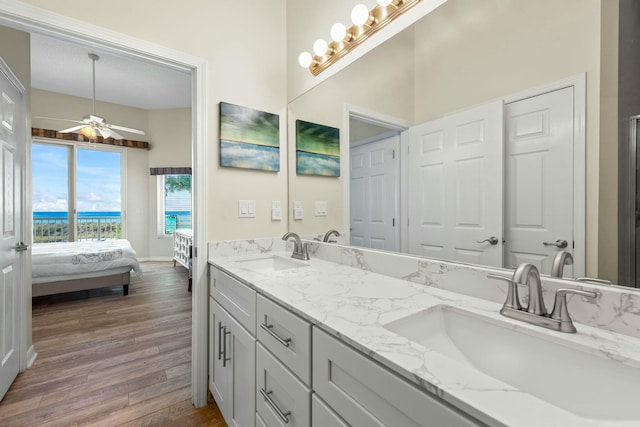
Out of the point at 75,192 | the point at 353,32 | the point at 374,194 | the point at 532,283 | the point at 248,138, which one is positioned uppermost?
the point at 353,32

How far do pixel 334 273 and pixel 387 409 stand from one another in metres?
0.82

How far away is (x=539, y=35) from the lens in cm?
85

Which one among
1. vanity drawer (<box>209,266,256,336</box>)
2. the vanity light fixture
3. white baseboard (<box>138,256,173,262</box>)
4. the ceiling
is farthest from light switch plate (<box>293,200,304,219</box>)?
white baseboard (<box>138,256,173,262</box>)

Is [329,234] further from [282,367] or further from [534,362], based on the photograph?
[534,362]

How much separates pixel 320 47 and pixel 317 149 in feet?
1.97

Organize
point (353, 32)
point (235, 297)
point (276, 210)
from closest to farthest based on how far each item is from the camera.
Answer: point (235, 297)
point (353, 32)
point (276, 210)

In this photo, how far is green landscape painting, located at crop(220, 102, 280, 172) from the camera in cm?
180

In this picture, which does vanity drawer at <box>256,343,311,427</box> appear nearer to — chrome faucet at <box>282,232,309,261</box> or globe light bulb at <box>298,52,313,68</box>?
chrome faucet at <box>282,232,309,261</box>

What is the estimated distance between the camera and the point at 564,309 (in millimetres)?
714

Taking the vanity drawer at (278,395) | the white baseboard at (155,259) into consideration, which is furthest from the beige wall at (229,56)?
the white baseboard at (155,259)

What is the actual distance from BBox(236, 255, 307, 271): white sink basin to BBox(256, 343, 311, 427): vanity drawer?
2.07ft

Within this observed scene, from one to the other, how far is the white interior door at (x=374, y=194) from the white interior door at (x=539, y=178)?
47cm

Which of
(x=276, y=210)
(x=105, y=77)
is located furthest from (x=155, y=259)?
(x=276, y=210)


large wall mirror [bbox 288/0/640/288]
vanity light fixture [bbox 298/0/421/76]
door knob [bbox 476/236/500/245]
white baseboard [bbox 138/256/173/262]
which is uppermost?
vanity light fixture [bbox 298/0/421/76]
